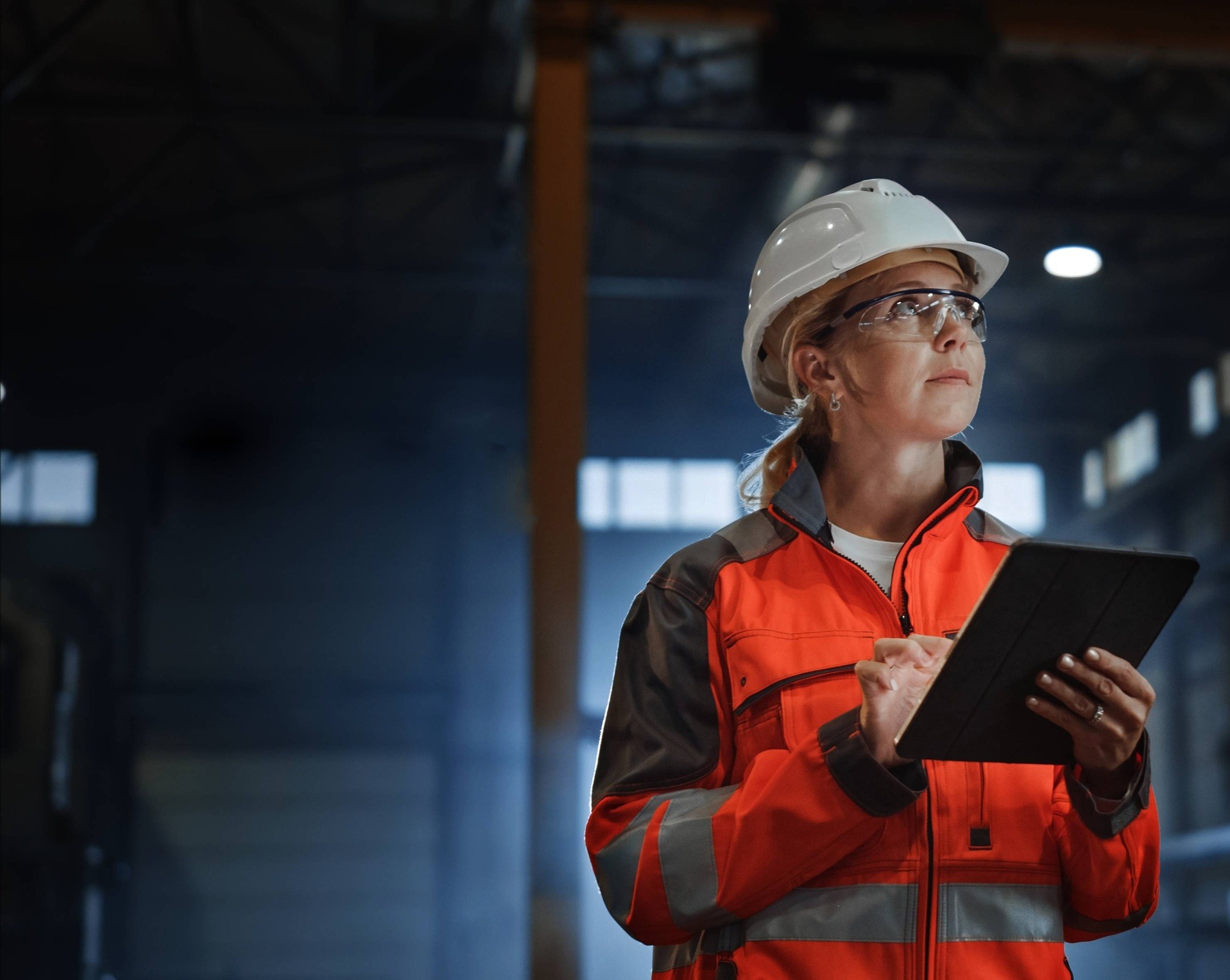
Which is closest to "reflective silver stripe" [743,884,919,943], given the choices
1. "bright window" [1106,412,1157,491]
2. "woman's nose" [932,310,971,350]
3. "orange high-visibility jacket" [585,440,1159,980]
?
"orange high-visibility jacket" [585,440,1159,980]

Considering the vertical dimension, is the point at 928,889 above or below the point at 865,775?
below

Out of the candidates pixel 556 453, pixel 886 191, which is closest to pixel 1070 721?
pixel 886 191

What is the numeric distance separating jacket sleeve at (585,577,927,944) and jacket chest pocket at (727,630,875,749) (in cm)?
5

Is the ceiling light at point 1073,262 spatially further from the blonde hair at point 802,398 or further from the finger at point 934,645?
the finger at point 934,645

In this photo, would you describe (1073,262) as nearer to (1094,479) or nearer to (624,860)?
(1094,479)

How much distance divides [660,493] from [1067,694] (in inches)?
587

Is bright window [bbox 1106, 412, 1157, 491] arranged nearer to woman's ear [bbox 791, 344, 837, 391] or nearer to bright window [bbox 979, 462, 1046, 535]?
bright window [bbox 979, 462, 1046, 535]

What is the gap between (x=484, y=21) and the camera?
1048cm

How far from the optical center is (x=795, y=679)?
1.74 metres

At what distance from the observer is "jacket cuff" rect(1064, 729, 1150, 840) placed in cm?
164

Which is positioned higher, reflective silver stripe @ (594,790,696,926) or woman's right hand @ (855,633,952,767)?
woman's right hand @ (855,633,952,767)

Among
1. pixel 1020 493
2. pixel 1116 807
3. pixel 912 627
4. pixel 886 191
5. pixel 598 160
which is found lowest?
pixel 1116 807

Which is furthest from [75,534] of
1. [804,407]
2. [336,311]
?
[804,407]

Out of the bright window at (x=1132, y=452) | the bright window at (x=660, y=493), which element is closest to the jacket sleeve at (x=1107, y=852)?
the bright window at (x=660, y=493)
